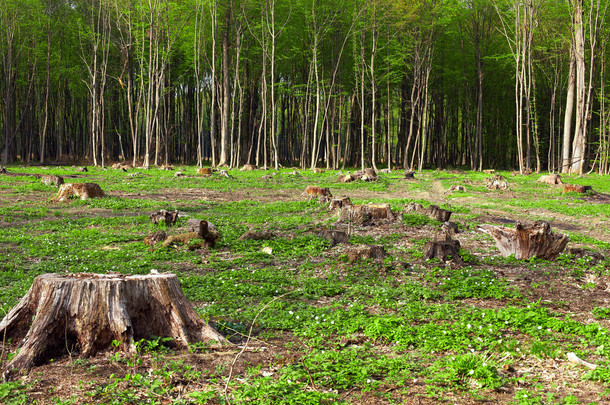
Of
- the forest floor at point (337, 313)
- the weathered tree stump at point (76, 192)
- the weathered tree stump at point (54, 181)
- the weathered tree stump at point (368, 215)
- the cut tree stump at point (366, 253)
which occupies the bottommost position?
the forest floor at point (337, 313)

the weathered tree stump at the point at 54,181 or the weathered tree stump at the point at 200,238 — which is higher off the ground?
the weathered tree stump at the point at 54,181

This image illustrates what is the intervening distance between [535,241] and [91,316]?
707cm

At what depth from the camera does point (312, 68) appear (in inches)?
1414

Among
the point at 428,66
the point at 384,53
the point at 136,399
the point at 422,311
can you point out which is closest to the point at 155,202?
the point at 422,311

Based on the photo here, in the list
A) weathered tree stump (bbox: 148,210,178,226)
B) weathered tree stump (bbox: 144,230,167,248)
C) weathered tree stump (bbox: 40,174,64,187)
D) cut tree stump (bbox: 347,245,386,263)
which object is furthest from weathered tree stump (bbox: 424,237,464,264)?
weathered tree stump (bbox: 40,174,64,187)

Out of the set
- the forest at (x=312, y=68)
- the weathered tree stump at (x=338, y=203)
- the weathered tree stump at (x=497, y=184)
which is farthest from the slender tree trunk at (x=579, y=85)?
the weathered tree stump at (x=338, y=203)

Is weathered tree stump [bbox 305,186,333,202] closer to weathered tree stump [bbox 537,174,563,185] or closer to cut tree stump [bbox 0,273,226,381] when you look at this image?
weathered tree stump [bbox 537,174,563,185]

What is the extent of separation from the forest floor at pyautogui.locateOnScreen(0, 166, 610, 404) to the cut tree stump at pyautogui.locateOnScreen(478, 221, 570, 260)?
21cm

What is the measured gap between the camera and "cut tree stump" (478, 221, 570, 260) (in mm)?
8207

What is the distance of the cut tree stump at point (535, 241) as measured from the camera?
8207 millimetres

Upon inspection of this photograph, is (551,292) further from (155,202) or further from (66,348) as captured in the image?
(155,202)

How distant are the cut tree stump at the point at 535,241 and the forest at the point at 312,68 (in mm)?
21264

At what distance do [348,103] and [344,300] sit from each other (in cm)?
4012

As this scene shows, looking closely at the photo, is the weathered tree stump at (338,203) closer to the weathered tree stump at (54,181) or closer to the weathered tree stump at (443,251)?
the weathered tree stump at (443,251)
